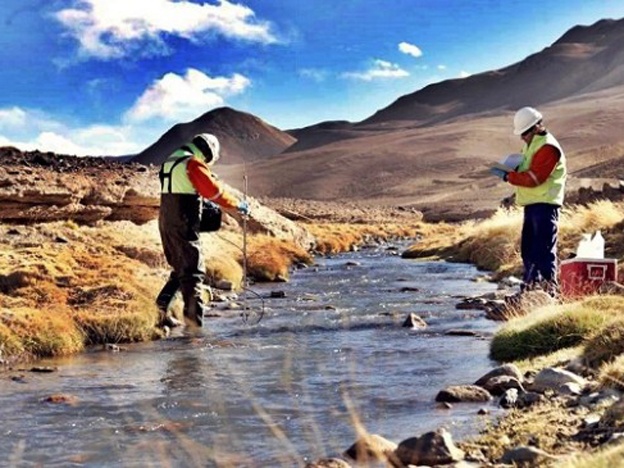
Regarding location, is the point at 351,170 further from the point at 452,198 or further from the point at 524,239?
the point at 524,239

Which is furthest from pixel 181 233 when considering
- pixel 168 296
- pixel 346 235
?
pixel 346 235

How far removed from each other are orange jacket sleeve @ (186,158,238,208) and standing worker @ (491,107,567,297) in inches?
153

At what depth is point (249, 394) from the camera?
8414mm

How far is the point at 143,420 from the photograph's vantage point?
293 inches

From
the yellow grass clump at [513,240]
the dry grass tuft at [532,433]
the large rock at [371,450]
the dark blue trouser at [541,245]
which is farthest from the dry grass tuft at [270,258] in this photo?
the large rock at [371,450]

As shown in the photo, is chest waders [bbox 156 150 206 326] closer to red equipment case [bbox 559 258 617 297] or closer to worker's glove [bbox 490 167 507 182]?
worker's glove [bbox 490 167 507 182]

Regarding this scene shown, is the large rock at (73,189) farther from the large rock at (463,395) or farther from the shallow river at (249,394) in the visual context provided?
the large rock at (463,395)

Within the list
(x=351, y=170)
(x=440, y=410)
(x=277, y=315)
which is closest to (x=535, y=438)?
(x=440, y=410)

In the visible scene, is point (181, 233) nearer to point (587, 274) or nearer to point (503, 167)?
point (503, 167)

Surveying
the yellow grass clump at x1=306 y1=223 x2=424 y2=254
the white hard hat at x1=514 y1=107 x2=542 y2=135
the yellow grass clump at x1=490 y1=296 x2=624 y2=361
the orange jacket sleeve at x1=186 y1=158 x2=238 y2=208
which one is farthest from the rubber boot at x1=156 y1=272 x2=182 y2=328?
the yellow grass clump at x1=306 y1=223 x2=424 y2=254

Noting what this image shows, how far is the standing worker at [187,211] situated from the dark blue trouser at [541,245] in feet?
13.2

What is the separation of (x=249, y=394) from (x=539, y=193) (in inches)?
244

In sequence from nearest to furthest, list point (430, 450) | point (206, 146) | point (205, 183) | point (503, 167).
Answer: point (430, 450), point (205, 183), point (206, 146), point (503, 167)

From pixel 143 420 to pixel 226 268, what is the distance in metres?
14.0
